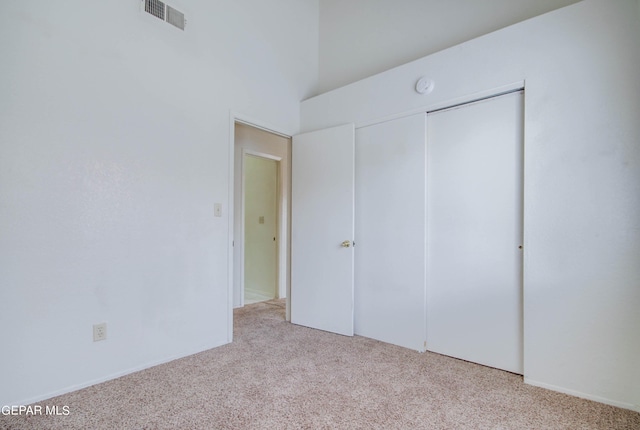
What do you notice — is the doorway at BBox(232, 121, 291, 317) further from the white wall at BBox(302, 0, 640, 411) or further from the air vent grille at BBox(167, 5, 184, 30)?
the white wall at BBox(302, 0, 640, 411)

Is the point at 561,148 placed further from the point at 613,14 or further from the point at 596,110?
the point at 613,14

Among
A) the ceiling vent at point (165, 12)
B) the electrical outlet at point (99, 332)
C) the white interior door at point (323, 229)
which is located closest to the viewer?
the electrical outlet at point (99, 332)

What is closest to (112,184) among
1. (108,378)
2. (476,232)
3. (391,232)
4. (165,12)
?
(108,378)

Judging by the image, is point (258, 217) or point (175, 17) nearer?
point (175, 17)

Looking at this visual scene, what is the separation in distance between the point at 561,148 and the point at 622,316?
3.46ft

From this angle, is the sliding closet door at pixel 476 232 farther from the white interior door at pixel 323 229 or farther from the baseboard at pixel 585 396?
the white interior door at pixel 323 229

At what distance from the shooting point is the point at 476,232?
2.36 meters

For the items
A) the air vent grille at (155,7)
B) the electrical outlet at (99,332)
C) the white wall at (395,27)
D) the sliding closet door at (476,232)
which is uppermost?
the white wall at (395,27)

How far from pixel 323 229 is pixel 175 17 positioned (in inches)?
87.4

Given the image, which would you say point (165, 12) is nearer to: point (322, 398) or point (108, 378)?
point (108, 378)

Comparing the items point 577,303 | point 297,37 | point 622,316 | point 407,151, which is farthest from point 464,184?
point 297,37

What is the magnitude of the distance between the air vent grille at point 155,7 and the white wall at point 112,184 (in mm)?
52

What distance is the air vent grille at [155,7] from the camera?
228cm

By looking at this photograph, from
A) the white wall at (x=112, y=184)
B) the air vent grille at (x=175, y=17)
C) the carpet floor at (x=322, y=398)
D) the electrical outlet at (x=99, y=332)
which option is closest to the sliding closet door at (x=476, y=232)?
the carpet floor at (x=322, y=398)
